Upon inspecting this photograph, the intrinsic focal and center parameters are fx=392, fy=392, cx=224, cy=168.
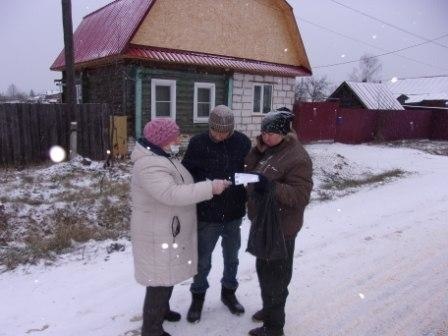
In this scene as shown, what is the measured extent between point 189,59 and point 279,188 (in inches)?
384

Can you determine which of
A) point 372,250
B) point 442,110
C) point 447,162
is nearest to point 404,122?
point 442,110

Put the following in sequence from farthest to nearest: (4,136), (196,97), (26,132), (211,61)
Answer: (196,97), (211,61), (26,132), (4,136)

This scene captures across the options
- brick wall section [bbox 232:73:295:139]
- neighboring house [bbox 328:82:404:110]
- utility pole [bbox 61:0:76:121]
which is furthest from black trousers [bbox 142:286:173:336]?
neighboring house [bbox 328:82:404:110]

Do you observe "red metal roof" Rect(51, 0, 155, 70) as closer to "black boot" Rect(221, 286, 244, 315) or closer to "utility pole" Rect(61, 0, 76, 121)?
"utility pole" Rect(61, 0, 76, 121)

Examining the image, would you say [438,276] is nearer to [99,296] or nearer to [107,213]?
[99,296]

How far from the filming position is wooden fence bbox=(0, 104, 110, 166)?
9.09 m

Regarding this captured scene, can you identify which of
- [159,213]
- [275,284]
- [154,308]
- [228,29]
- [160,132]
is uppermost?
[228,29]

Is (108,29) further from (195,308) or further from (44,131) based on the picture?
(195,308)

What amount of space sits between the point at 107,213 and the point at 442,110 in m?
22.9

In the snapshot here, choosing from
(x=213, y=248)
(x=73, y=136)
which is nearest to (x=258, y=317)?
(x=213, y=248)

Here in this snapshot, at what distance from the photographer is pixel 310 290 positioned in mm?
3893

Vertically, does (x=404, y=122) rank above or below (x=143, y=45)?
below

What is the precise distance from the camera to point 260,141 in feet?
9.91

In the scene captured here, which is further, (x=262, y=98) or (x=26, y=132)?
(x=262, y=98)
